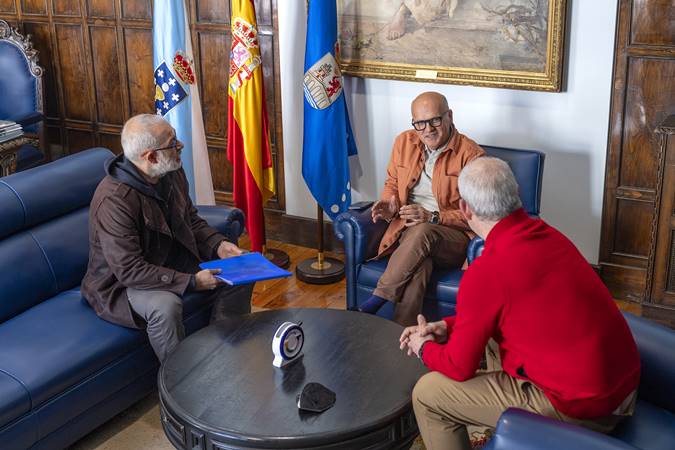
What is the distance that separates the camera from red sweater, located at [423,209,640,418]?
2135 millimetres

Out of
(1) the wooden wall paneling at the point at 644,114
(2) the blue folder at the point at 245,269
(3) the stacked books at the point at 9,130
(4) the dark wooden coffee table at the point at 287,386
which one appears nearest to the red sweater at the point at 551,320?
(4) the dark wooden coffee table at the point at 287,386

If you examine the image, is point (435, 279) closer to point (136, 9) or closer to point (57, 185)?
point (57, 185)

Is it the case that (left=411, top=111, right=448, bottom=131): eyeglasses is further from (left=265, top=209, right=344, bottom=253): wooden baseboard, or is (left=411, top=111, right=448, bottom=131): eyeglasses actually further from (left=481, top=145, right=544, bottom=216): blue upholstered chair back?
Answer: (left=265, top=209, right=344, bottom=253): wooden baseboard

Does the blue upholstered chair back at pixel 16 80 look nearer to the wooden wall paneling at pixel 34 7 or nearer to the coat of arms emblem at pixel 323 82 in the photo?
the wooden wall paneling at pixel 34 7

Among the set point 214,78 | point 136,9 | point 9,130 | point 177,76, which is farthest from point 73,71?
point 177,76

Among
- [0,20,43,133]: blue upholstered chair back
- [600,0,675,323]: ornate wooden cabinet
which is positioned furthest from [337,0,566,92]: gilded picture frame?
[0,20,43,133]: blue upholstered chair back

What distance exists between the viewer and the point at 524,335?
2186 mm

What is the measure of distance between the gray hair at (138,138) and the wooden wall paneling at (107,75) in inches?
89.1

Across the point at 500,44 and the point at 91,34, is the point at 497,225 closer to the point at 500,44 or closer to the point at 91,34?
the point at 500,44

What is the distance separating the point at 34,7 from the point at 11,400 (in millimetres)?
3630

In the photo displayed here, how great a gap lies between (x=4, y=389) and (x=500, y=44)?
2600 millimetres

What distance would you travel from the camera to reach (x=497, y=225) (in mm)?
2266

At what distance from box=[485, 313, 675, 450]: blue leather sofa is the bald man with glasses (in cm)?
104

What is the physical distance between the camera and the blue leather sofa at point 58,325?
106 inches
